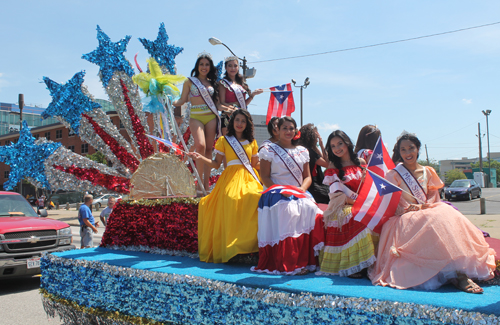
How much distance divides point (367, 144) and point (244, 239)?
2051 millimetres

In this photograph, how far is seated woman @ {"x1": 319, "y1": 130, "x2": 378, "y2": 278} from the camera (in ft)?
10.1

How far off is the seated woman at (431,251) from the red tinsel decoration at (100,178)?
8.33 meters

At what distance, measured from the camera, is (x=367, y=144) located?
4.73 meters

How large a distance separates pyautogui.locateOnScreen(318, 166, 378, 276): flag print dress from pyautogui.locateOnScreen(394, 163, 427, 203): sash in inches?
19.0

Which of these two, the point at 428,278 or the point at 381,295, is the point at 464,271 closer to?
the point at 428,278

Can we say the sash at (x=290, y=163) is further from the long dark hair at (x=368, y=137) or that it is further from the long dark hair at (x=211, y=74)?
the long dark hair at (x=211, y=74)

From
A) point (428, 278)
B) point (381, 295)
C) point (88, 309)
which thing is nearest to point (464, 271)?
point (428, 278)

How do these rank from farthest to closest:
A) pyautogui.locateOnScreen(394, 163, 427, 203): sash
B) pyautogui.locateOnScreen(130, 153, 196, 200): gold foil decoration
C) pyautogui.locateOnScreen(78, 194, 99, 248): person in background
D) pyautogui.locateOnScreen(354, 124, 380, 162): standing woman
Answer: pyautogui.locateOnScreen(78, 194, 99, 248): person in background, pyautogui.locateOnScreen(130, 153, 196, 200): gold foil decoration, pyautogui.locateOnScreen(354, 124, 380, 162): standing woman, pyautogui.locateOnScreen(394, 163, 427, 203): sash

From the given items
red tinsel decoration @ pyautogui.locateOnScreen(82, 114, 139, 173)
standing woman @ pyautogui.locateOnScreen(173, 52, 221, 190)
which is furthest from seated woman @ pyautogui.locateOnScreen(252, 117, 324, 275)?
red tinsel decoration @ pyautogui.locateOnScreen(82, 114, 139, 173)

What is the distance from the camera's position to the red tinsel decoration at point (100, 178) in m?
10.0

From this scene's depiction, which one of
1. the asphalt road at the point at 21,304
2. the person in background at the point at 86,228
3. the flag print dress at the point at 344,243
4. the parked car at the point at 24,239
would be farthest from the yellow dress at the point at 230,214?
the person in background at the point at 86,228

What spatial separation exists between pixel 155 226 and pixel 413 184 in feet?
9.80

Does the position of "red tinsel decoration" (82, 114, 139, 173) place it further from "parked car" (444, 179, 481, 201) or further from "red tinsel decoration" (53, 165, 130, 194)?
"parked car" (444, 179, 481, 201)

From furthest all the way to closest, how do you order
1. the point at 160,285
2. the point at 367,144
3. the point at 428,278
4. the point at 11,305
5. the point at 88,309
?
the point at 11,305 → the point at 367,144 → the point at 88,309 → the point at 160,285 → the point at 428,278
